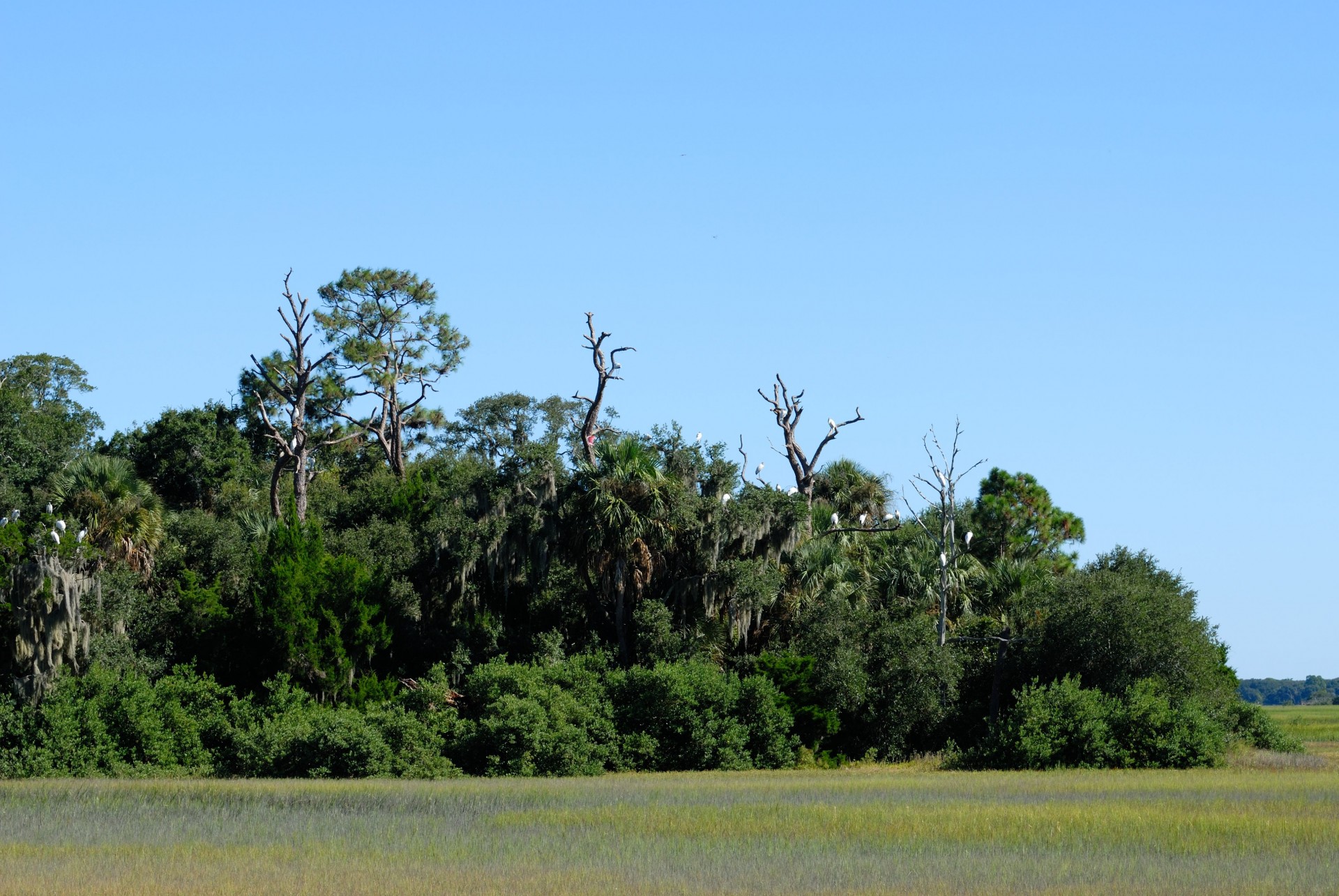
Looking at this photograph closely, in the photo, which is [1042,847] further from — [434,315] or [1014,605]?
[434,315]

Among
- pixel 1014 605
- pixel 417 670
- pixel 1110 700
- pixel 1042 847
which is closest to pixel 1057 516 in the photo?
pixel 1014 605

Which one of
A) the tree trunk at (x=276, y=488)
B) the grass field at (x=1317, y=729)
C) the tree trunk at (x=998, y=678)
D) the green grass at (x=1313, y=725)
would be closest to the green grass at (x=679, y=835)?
the tree trunk at (x=998, y=678)

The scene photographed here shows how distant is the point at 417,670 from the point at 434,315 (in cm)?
2612

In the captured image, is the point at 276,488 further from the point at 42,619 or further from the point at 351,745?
the point at 351,745

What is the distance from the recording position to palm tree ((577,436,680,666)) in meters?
38.8

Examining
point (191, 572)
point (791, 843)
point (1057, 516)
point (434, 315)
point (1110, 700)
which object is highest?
point (434, 315)

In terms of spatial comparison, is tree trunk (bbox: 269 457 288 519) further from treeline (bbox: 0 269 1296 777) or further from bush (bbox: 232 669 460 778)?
bush (bbox: 232 669 460 778)

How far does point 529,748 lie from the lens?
113 feet

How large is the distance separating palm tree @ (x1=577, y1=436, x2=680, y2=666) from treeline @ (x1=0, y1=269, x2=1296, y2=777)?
0.07 meters

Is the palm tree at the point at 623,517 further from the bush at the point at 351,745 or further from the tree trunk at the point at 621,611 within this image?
the bush at the point at 351,745

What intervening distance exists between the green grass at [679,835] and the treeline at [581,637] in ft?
10.3

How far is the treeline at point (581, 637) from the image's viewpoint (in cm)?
3512

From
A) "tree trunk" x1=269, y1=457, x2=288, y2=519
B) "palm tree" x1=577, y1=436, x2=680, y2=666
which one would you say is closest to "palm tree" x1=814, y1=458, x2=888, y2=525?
"palm tree" x1=577, y1=436, x2=680, y2=666

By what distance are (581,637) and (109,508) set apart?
41.8 feet
